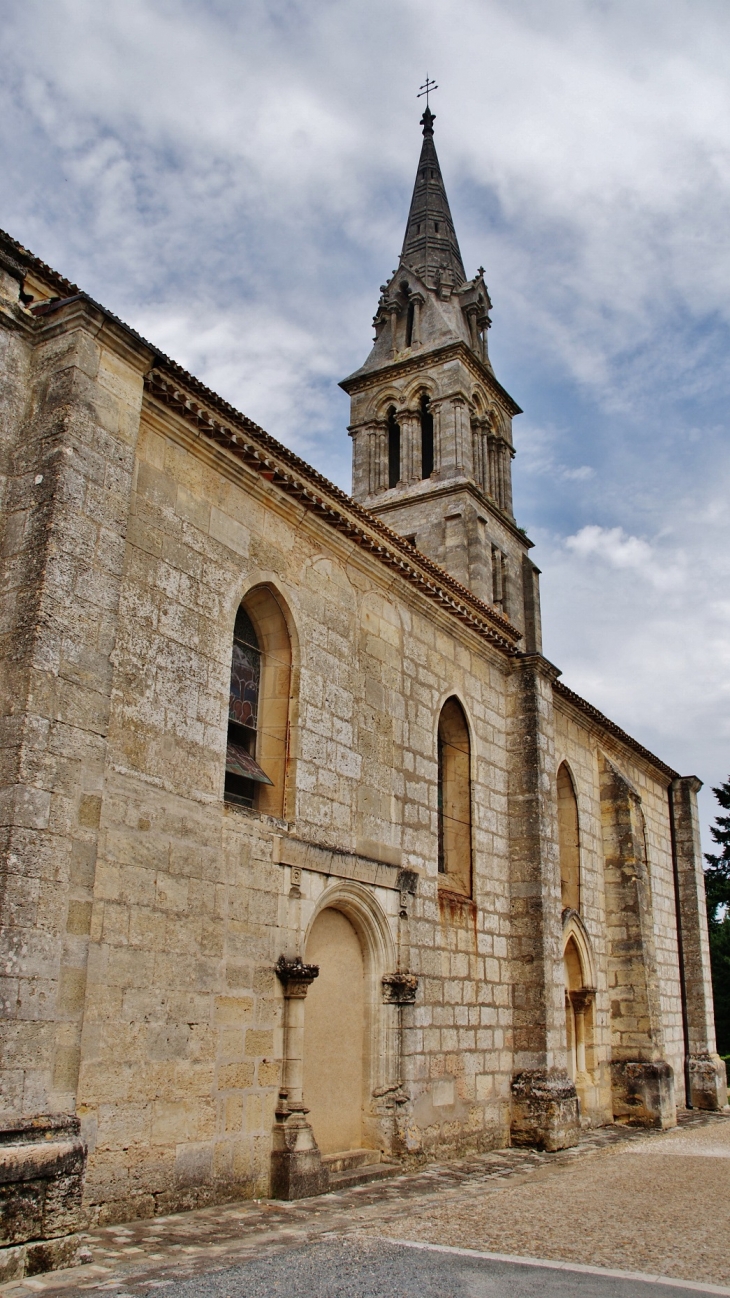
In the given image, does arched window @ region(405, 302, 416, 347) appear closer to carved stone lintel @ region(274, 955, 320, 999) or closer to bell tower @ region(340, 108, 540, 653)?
bell tower @ region(340, 108, 540, 653)

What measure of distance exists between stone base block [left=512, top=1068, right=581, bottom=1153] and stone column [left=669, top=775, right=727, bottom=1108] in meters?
8.15

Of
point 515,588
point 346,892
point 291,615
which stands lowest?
point 346,892

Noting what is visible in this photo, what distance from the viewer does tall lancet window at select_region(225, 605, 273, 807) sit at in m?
8.87

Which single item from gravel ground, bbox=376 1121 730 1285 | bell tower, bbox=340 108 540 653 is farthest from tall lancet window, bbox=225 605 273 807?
bell tower, bbox=340 108 540 653

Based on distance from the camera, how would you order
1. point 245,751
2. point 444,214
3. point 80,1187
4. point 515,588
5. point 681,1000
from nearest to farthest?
point 80,1187 < point 245,751 < point 681,1000 < point 515,588 < point 444,214

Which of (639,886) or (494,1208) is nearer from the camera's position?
(494,1208)

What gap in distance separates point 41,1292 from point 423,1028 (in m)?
5.93

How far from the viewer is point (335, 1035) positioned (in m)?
9.52

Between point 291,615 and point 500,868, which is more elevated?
point 291,615

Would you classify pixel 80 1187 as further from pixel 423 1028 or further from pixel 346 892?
pixel 423 1028

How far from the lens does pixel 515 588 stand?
2561 centimetres

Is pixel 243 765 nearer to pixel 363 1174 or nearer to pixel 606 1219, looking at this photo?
pixel 363 1174

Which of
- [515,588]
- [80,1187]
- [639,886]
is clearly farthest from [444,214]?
[80,1187]

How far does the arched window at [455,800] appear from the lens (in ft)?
40.6
